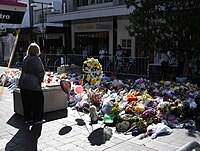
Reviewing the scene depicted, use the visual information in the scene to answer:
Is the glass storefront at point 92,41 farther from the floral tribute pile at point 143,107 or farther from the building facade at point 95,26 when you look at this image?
the floral tribute pile at point 143,107

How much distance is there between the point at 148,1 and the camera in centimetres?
951

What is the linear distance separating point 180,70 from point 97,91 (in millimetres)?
5002

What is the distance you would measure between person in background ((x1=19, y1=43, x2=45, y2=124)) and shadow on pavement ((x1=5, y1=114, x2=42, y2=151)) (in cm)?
22

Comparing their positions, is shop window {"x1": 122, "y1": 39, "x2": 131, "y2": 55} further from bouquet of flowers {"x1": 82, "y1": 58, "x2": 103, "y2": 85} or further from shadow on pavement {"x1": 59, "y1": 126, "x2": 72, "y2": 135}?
shadow on pavement {"x1": 59, "y1": 126, "x2": 72, "y2": 135}

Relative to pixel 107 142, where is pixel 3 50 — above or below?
above

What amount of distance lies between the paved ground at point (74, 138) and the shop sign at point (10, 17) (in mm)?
2165

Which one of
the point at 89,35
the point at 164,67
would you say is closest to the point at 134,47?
the point at 89,35

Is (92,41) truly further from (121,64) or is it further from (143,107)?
(143,107)

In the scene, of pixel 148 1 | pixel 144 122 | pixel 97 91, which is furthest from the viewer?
pixel 148 1

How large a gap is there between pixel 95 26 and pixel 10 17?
Result: 15.9 metres

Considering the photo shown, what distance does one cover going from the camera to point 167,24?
9344 millimetres

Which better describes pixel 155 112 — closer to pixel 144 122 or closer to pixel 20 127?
pixel 144 122

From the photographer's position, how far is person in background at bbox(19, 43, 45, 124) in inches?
204

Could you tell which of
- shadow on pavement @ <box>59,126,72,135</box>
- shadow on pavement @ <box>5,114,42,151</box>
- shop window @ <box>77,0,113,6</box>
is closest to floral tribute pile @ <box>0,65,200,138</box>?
shadow on pavement @ <box>59,126,72,135</box>
